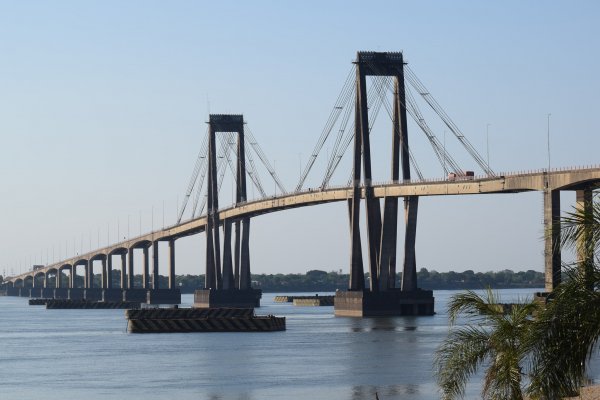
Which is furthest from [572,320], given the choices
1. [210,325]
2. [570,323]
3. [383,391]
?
[210,325]

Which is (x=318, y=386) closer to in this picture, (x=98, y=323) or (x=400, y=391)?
(x=400, y=391)

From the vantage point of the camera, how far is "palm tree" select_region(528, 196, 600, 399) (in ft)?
58.3

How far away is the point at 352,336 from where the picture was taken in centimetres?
8888

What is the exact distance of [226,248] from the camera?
16525cm

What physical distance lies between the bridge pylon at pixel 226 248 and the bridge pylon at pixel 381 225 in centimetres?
4135

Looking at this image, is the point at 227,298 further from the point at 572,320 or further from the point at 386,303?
the point at 572,320

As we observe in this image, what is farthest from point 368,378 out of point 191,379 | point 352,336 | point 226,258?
point 226,258

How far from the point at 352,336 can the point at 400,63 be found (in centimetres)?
4029

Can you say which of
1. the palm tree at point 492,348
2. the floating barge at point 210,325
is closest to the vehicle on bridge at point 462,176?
the floating barge at point 210,325

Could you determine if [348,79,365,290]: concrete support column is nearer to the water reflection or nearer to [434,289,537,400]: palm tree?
the water reflection

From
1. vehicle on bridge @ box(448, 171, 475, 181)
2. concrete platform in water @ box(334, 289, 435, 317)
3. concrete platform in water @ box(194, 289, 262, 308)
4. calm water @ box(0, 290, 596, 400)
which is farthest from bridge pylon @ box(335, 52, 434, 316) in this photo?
concrete platform in water @ box(194, 289, 262, 308)

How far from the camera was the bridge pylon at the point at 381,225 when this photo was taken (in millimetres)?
117688

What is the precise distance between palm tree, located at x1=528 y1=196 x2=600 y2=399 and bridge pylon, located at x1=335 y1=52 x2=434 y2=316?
9873cm

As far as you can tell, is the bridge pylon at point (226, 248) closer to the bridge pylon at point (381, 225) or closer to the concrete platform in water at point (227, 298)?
the concrete platform in water at point (227, 298)
